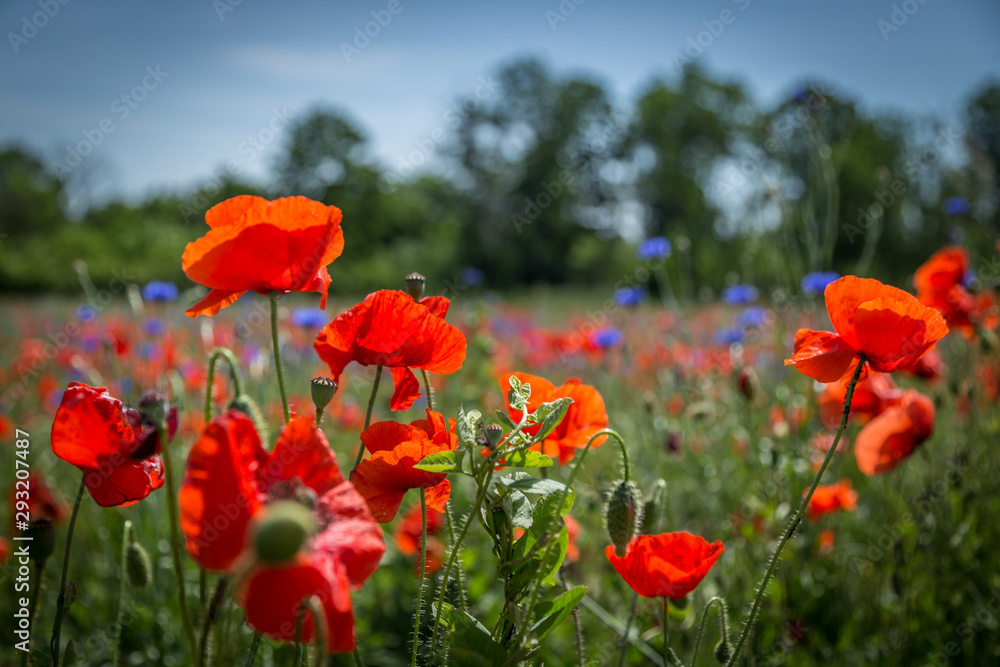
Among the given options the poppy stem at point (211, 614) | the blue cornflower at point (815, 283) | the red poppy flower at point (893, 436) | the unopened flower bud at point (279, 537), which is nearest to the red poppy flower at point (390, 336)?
the poppy stem at point (211, 614)

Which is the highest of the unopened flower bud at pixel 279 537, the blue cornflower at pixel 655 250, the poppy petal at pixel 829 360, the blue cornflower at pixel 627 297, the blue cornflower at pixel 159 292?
the blue cornflower at pixel 655 250

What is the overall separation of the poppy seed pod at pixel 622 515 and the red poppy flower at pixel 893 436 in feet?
3.25

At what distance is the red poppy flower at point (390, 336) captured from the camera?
2.30 feet

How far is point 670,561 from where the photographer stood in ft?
2.64

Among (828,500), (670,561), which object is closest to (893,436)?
(828,500)

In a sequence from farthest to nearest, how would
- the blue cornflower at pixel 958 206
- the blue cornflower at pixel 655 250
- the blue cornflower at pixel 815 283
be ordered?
1. the blue cornflower at pixel 958 206
2. the blue cornflower at pixel 655 250
3. the blue cornflower at pixel 815 283

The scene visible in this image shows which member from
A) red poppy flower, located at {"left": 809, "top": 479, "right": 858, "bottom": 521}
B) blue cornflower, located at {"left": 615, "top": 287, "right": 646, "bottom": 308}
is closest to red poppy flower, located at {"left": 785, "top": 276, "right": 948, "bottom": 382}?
red poppy flower, located at {"left": 809, "top": 479, "right": 858, "bottom": 521}

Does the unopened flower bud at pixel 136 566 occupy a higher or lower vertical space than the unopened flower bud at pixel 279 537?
lower

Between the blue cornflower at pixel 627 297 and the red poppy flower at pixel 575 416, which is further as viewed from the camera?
the blue cornflower at pixel 627 297

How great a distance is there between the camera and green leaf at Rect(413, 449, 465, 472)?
2.04ft

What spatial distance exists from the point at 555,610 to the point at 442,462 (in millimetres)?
260

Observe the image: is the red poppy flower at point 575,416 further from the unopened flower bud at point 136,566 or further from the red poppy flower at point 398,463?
the unopened flower bud at point 136,566

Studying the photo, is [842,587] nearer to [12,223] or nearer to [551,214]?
[551,214]

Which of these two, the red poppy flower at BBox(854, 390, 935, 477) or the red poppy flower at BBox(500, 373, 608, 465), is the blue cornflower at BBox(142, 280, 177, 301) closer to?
the red poppy flower at BBox(500, 373, 608, 465)
